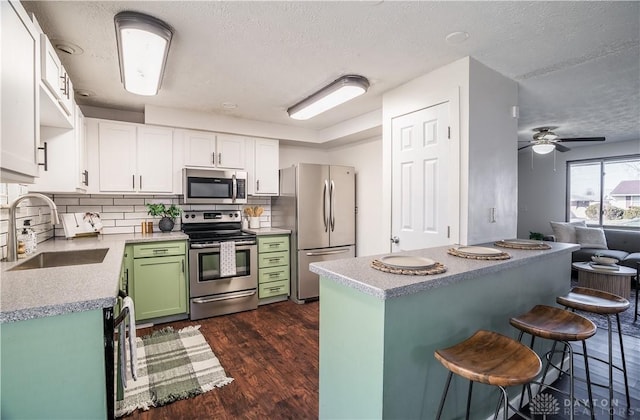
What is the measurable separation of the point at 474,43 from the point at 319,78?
3.85 ft

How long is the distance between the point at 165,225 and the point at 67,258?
131cm

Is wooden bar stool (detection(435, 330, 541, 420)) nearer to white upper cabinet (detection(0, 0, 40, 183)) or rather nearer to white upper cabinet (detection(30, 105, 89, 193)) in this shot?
white upper cabinet (detection(0, 0, 40, 183))

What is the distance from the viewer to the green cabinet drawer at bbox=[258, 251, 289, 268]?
3.87 meters

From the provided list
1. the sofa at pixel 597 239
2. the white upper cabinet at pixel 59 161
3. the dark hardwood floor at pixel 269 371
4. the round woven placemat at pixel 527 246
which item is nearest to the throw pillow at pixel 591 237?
the sofa at pixel 597 239

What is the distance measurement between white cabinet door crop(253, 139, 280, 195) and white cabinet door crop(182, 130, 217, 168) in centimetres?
56

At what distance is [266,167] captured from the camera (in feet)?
13.8

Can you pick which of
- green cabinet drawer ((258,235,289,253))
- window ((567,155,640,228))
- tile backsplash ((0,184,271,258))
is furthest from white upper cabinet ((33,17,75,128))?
window ((567,155,640,228))

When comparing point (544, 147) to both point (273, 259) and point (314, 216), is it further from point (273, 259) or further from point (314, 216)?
point (273, 259)

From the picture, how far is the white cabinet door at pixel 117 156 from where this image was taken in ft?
10.7

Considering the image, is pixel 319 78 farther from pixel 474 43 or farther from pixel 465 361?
pixel 465 361

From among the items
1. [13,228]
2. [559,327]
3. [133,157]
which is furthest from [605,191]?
[13,228]

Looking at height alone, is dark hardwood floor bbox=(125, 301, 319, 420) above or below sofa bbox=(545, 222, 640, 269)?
below

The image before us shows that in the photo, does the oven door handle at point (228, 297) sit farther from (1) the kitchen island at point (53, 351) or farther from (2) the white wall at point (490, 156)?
(2) the white wall at point (490, 156)

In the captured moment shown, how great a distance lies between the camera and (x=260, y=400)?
203 cm
